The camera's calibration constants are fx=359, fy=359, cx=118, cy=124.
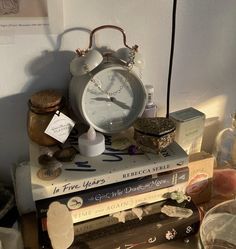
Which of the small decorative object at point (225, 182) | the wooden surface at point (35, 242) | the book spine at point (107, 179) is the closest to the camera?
the book spine at point (107, 179)

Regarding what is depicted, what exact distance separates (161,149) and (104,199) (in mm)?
156

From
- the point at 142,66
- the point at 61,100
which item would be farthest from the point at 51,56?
the point at 142,66

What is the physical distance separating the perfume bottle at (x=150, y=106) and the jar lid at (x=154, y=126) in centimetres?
6

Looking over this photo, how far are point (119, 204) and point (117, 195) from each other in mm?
26

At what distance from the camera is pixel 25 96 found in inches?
31.4

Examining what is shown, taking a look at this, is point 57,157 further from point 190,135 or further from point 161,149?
point 190,135

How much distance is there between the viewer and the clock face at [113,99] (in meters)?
0.76

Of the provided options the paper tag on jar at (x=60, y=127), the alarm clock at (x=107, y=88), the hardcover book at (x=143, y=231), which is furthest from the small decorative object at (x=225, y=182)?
the paper tag on jar at (x=60, y=127)

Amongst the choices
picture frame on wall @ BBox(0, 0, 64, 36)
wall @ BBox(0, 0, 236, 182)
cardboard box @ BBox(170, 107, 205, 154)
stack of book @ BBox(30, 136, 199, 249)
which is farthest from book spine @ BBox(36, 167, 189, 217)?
picture frame on wall @ BBox(0, 0, 64, 36)

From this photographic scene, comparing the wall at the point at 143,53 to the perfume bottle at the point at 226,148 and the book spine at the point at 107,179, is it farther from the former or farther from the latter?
the book spine at the point at 107,179

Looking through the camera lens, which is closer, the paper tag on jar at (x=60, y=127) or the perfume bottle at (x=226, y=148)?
the paper tag on jar at (x=60, y=127)

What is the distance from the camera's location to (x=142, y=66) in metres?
0.80

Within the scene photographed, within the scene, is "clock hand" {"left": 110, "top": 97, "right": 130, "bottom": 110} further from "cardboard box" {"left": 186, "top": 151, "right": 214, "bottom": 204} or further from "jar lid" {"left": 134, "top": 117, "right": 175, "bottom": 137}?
"cardboard box" {"left": 186, "top": 151, "right": 214, "bottom": 204}

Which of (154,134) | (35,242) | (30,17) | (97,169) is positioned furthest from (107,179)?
(30,17)
